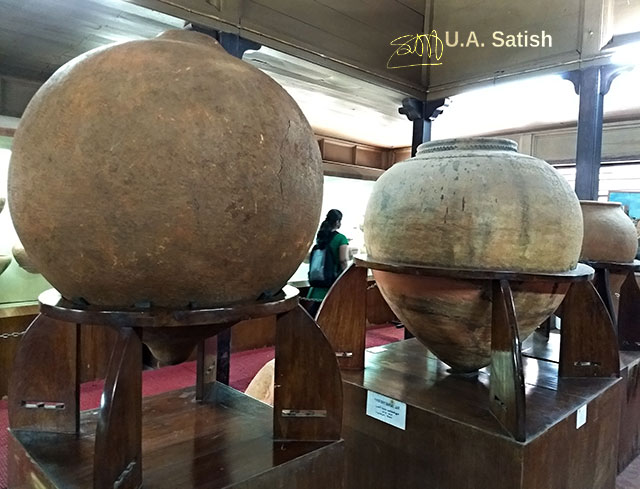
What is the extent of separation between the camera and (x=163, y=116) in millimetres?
Result: 876

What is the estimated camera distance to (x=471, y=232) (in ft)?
5.52

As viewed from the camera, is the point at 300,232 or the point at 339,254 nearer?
the point at 300,232

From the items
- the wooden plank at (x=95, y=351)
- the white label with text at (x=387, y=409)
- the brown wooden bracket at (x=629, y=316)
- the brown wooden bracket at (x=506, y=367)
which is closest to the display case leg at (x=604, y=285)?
the brown wooden bracket at (x=629, y=316)

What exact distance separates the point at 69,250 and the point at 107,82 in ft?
1.07

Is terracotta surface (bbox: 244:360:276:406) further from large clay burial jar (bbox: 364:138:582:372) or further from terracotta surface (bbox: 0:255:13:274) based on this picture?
terracotta surface (bbox: 0:255:13:274)

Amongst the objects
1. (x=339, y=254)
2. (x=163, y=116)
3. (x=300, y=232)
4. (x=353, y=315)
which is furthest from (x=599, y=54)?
(x=163, y=116)

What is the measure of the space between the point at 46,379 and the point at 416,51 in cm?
396

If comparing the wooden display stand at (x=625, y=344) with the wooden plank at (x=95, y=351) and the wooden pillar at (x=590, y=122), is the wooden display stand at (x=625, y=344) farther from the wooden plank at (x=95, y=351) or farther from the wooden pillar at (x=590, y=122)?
the wooden plank at (x=95, y=351)

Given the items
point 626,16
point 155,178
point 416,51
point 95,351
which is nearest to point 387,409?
point 155,178

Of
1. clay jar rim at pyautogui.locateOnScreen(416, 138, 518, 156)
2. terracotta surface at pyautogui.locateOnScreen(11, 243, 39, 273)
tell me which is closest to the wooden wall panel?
clay jar rim at pyautogui.locateOnScreen(416, 138, 518, 156)

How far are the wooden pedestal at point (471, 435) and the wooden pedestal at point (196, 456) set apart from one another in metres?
0.58

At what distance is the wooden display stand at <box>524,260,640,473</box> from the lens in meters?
2.59

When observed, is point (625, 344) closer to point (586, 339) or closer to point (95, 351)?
point (586, 339)

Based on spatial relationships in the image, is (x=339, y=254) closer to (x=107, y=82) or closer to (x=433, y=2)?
(x=433, y=2)
